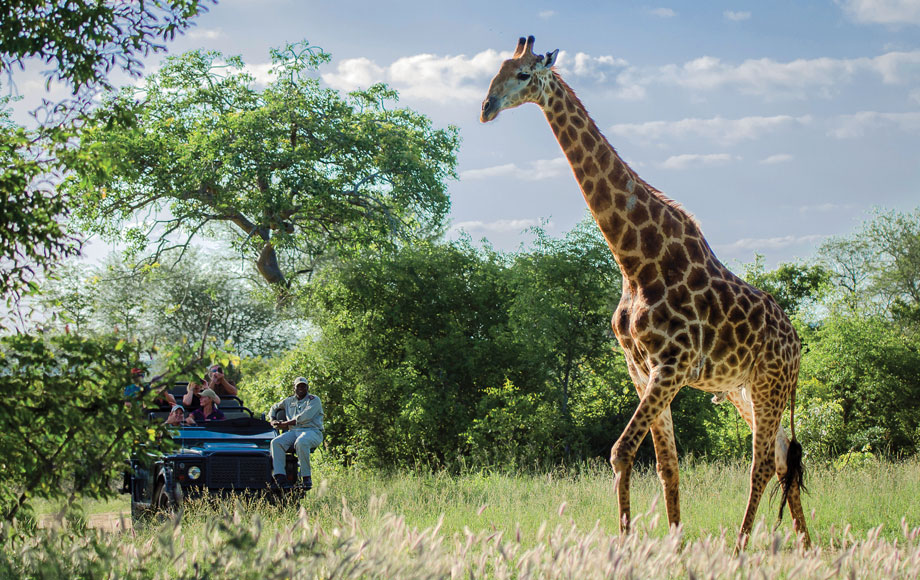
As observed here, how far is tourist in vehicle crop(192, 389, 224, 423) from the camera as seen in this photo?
36.6 feet

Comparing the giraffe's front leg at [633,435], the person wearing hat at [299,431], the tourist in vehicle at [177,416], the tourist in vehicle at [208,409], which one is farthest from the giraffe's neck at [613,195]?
the tourist in vehicle at [208,409]

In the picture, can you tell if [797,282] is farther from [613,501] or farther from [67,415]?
[67,415]

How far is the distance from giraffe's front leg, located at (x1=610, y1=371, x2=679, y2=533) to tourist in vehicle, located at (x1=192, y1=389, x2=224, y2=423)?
652 cm

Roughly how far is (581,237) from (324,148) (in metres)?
11.3

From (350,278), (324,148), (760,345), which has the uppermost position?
(324,148)

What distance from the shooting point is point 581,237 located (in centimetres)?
1507

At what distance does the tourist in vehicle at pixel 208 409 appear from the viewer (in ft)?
36.6

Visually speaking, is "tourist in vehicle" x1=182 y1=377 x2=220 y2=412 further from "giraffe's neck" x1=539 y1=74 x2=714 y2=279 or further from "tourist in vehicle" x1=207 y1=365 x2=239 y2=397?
"giraffe's neck" x1=539 y1=74 x2=714 y2=279

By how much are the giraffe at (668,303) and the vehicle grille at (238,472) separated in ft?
17.8

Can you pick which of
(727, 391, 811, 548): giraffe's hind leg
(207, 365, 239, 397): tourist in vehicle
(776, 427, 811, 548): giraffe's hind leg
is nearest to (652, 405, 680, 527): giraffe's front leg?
(727, 391, 811, 548): giraffe's hind leg

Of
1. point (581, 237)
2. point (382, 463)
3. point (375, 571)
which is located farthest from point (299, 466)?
point (375, 571)

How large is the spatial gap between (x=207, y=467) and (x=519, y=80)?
6205 mm

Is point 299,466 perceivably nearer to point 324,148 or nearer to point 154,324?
point 324,148

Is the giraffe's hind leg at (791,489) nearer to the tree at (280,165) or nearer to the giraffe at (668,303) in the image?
the giraffe at (668,303)
